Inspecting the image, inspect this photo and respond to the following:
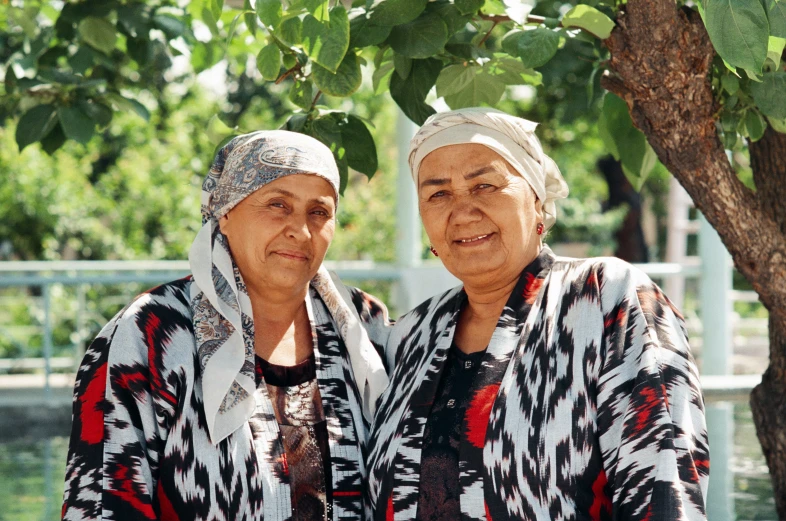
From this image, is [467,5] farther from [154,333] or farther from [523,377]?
[154,333]

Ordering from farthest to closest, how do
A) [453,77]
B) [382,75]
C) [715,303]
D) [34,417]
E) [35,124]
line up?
[715,303]
[34,417]
[35,124]
[382,75]
[453,77]

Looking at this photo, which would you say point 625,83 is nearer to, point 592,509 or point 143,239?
point 592,509

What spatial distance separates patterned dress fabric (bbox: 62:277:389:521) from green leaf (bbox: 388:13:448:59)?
93 cm

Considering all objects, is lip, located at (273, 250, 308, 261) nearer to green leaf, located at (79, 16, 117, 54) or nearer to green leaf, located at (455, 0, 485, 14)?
green leaf, located at (455, 0, 485, 14)

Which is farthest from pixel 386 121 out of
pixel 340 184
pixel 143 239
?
pixel 340 184

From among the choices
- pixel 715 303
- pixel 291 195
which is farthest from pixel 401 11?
pixel 715 303

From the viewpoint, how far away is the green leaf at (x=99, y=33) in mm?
3482

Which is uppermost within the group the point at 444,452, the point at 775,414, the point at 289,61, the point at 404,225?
the point at 404,225

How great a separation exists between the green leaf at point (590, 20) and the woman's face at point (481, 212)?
0.39 metres

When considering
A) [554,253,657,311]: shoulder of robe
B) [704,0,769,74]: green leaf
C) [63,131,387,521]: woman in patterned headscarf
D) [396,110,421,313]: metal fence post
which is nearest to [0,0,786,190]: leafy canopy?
[704,0,769,74]: green leaf

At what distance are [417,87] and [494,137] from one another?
399 mm

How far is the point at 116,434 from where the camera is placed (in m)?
2.34

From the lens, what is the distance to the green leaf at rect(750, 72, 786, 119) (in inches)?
93.7

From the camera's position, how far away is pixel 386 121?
15398 millimetres
